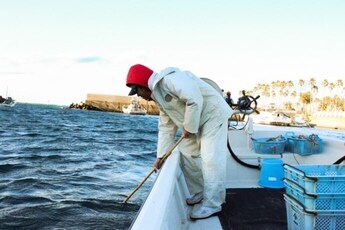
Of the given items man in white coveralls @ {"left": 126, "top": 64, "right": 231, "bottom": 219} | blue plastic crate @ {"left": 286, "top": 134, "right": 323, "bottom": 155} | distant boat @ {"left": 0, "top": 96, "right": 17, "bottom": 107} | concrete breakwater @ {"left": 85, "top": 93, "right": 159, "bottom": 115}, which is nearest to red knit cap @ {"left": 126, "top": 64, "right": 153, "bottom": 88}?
man in white coveralls @ {"left": 126, "top": 64, "right": 231, "bottom": 219}

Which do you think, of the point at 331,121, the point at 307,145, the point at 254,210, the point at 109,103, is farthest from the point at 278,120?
the point at 109,103

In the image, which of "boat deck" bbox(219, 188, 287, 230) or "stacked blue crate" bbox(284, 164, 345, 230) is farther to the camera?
"boat deck" bbox(219, 188, 287, 230)

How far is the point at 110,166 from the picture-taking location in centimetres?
1092

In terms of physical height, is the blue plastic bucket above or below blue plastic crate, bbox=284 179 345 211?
below

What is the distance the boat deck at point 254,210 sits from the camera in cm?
330

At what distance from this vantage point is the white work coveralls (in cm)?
296

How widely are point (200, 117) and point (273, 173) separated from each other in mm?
1939

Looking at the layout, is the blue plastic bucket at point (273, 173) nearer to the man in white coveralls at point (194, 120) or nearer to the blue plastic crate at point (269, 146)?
the blue plastic crate at point (269, 146)

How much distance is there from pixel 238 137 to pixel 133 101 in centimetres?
8201

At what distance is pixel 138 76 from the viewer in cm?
306

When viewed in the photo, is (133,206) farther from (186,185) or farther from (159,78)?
(159,78)

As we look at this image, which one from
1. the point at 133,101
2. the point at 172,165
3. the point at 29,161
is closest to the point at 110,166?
the point at 29,161

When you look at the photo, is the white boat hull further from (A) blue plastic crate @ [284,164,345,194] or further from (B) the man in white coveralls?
(A) blue plastic crate @ [284,164,345,194]

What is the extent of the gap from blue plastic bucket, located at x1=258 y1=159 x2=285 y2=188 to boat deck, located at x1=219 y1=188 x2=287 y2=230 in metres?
0.12
